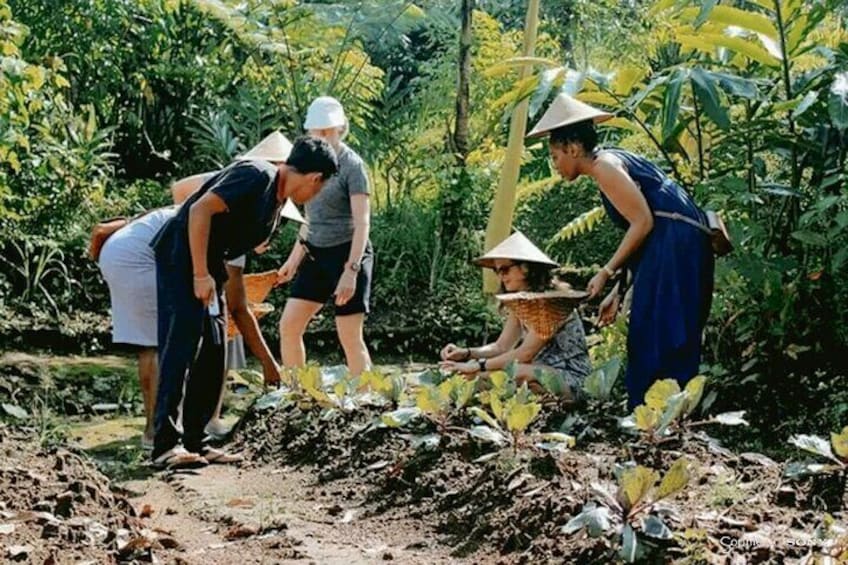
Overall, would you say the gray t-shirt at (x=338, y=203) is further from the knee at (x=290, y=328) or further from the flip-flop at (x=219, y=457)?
the flip-flop at (x=219, y=457)

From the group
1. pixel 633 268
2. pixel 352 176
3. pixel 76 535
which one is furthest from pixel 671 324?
pixel 76 535

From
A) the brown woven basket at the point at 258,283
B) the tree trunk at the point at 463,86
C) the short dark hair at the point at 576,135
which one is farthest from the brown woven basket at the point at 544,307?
the tree trunk at the point at 463,86

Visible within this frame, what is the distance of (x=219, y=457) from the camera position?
5.78 meters

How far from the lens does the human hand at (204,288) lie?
17.6 ft

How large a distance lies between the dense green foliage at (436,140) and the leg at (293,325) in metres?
1.47

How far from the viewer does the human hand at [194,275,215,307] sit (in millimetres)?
5363

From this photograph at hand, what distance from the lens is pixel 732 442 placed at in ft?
18.7

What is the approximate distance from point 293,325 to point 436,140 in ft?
20.6

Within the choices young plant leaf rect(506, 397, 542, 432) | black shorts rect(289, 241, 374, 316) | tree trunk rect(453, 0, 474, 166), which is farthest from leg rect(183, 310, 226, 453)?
tree trunk rect(453, 0, 474, 166)

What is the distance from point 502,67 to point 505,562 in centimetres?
341

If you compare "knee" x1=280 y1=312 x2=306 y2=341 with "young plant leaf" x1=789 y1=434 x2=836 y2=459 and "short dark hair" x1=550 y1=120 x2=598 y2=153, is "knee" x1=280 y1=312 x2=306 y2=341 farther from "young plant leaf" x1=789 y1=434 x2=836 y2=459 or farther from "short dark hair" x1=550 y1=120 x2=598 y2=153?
"young plant leaf" x1=789 y1=434 x2=836 y2=459

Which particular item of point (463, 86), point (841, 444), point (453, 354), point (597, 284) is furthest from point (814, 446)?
point (463, 86)

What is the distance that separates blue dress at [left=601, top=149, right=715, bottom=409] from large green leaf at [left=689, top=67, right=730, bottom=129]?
35cm

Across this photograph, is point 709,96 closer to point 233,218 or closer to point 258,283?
point 233,218
